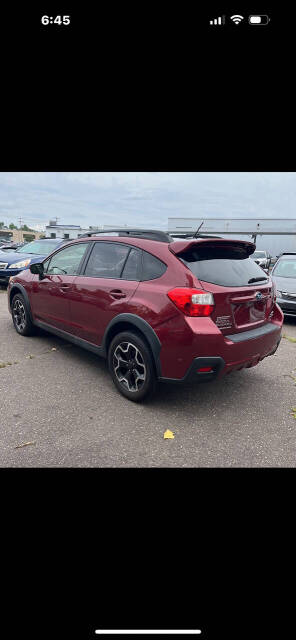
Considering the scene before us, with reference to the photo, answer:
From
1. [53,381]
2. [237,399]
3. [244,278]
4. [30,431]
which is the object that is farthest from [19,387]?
[244,278]

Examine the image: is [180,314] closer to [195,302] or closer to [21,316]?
[195,302]

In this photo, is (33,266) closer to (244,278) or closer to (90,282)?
(90,282)

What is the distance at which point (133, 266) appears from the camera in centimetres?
328

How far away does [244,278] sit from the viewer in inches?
122

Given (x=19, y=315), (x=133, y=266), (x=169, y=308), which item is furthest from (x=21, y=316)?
(x=169, y=308)

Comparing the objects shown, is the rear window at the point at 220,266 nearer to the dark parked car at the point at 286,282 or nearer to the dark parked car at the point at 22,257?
the dark parked car at the point at 286,282

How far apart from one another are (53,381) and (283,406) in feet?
8.21

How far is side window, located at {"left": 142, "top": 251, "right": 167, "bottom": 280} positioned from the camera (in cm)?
296

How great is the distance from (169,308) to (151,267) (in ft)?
1.71

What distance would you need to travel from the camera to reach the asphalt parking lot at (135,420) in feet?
7.67

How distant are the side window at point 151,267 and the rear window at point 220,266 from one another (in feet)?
0.69
